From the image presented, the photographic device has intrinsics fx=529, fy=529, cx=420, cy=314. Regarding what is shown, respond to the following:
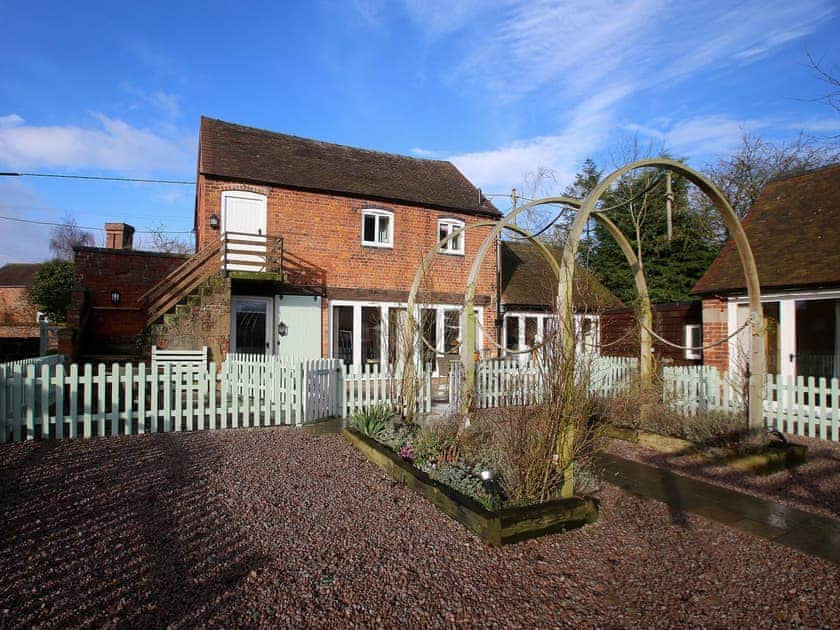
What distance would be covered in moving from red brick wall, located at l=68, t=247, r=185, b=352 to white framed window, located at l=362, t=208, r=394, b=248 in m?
5.59

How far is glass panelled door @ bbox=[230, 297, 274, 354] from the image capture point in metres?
13.9

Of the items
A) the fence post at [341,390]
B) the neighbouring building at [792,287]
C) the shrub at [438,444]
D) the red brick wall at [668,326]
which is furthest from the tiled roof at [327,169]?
the shrub at [438,444]

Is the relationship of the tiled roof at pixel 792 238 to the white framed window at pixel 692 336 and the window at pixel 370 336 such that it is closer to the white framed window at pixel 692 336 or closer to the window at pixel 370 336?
the white framed window at pixel 692 336

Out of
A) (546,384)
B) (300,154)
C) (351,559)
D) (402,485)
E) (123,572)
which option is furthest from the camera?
(300,154)

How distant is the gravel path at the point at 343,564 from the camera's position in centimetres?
302

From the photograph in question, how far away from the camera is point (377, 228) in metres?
15.6

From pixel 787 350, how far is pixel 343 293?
1044cm

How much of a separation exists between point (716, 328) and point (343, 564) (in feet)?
36.5

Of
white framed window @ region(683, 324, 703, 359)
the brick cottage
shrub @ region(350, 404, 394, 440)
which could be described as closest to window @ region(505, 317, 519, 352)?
the brick cottage

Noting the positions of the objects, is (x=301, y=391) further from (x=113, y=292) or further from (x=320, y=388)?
(x=113, y=292)

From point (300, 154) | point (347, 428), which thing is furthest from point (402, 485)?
point (300, 154)

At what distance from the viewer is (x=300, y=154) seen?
53.2 feet

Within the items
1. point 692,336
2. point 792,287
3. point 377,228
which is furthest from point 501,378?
point 692,336

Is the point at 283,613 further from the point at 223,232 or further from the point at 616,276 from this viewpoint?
the point at 616,276
